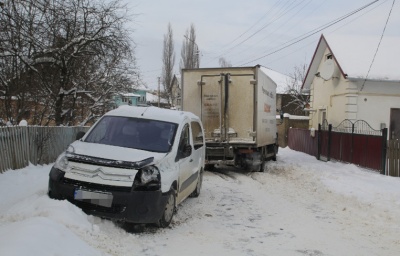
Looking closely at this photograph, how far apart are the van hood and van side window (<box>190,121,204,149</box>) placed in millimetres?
2442

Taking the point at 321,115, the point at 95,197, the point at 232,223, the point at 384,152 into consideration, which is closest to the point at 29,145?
the point at 95,197

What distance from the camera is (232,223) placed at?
23.1 feet

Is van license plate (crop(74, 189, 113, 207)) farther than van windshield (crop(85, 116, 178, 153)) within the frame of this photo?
No

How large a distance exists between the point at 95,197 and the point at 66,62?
1117cm

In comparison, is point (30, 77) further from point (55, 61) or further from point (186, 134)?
point (186, 134)

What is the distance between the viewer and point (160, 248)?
542cm

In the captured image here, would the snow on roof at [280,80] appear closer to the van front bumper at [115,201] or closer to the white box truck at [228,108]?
the white box truck at [228,108]

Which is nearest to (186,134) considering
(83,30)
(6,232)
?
(6,232)

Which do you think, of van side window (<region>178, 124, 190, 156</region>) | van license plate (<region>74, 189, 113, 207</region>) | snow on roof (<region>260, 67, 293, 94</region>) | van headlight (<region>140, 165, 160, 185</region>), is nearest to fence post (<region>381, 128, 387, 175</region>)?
van side window (<region>178, 124, 190, 156</region>)

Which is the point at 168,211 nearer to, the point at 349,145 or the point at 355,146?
the point at 355,146

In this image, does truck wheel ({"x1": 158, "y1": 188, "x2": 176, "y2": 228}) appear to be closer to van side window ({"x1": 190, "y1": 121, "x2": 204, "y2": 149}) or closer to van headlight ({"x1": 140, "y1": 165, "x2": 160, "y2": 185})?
van headlight ({"x1": 140, "y1": 165, "x2": 160, "y2": 185})

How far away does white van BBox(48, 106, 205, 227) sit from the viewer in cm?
577

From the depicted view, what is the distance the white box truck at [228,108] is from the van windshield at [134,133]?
5745 millimetres

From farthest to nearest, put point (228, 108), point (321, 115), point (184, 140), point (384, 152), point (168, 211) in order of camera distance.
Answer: point (321, 115)
point (228, 108)
point (384, 152)
point (184, 140)
point (168, 211)
